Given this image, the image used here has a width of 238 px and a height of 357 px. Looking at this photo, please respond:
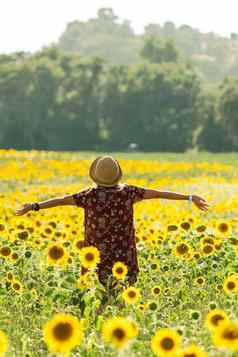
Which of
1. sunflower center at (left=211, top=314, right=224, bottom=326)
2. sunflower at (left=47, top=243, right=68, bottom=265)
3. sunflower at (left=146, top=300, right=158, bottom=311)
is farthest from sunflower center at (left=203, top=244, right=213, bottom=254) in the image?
sunflower center at (left=211, top=314, right=224, bottom=326)

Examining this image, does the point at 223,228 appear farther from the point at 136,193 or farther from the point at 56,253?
the point at 56,253

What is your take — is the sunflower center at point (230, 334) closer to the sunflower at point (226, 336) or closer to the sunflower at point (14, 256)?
the sunflower at point (226, 336)

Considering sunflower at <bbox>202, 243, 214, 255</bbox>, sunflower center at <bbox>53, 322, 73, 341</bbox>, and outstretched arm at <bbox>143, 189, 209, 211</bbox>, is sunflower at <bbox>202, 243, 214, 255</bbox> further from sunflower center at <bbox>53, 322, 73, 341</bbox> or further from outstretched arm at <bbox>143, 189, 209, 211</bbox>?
sunflower center at <bbox>53, 322, 73, 341</bbox>

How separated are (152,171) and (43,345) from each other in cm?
2025

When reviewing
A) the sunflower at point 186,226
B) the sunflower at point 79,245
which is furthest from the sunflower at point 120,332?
the sunflower at point 186,226

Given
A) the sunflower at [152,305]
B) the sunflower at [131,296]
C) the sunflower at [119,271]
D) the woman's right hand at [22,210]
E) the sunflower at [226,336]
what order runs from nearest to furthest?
1. the sunflower at [226,336]
2. the sunflower at [131,296]
3. the sunflower at [152,305]
4. the sunflower at [119,271]
5. the woman's right hand at [22,210]

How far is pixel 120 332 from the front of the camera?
353 cm

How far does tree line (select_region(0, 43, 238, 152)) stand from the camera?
212ft

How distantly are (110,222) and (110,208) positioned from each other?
11 centimetres

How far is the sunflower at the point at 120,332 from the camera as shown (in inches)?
136

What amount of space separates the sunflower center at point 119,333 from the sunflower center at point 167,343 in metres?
0.15

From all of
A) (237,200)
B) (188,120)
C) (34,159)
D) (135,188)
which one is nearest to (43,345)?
(135,188)

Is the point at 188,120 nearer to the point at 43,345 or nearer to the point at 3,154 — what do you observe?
the point at 3,154

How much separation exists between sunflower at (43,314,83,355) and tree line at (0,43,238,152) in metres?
58.5
